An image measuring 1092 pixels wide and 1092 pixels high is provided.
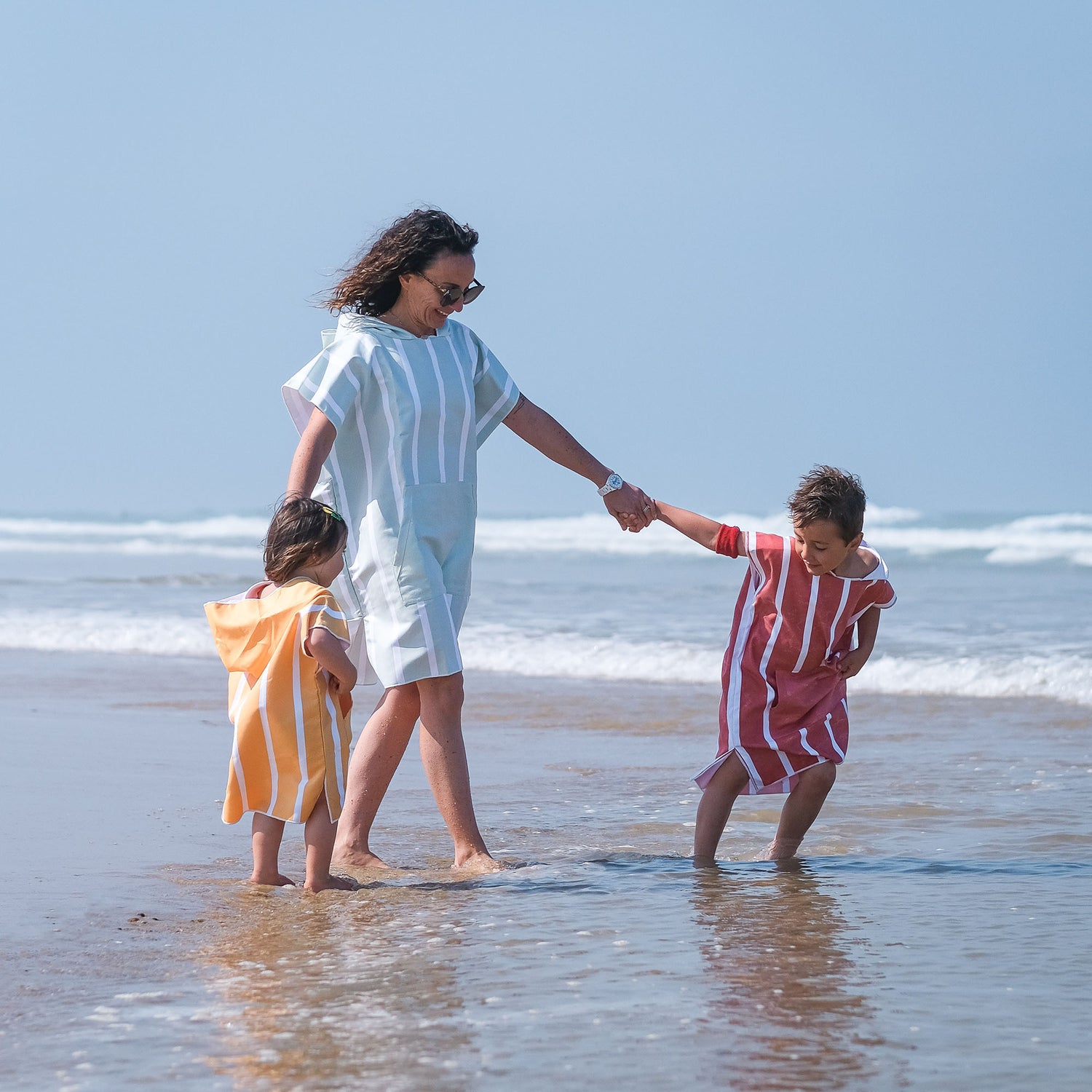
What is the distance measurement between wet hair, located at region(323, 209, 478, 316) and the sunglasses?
0.05 meters

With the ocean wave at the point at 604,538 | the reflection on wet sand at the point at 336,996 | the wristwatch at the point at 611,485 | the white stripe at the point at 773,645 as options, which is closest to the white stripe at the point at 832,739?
the white stripe at the point at 773,645

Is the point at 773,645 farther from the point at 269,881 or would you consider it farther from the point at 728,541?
the point at 269,881

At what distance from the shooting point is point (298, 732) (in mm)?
3406

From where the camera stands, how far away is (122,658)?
9023 mm

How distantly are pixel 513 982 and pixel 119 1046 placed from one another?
2.41 feet

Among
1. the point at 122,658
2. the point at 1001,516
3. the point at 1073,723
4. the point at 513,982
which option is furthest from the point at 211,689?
the point at 1001,516

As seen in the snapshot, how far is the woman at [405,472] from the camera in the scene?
3.61m

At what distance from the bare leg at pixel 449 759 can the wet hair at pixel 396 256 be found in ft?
3.49

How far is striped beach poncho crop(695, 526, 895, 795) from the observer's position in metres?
3.79

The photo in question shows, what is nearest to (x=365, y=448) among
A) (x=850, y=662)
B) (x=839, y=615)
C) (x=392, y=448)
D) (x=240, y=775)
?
(x=392, y=448)

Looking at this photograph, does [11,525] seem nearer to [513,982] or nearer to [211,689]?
[211,689]

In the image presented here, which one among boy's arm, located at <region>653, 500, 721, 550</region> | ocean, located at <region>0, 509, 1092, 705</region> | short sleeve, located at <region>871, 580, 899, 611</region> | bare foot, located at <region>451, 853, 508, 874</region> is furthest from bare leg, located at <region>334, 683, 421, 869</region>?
ocean, located at <region>0, 509, 1092, 705</region>

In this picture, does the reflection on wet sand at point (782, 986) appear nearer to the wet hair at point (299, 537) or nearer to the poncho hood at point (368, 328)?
the wet hair at point (299, 537)

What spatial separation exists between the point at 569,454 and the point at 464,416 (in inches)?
17.3
